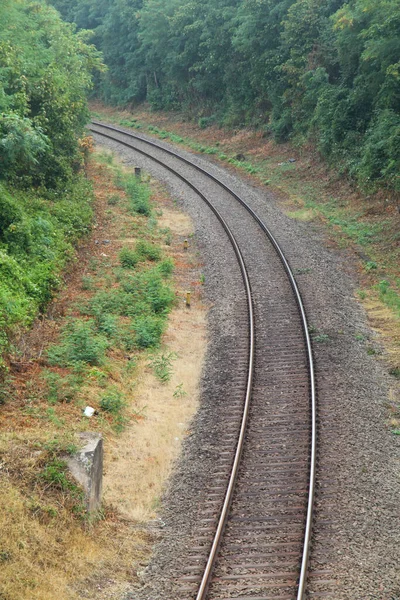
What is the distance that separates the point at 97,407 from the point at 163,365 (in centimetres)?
268

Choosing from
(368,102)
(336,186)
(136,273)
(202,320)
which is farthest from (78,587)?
(368,102)

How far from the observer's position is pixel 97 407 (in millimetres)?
13742

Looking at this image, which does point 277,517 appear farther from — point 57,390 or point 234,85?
point 234,85

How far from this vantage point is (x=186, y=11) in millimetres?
51969

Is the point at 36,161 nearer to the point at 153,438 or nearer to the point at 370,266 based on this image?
the point at 153,438

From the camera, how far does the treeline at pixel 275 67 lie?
1148 inches

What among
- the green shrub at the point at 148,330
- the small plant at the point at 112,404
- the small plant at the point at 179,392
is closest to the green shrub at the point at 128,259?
the green shrub at the point at 148,330

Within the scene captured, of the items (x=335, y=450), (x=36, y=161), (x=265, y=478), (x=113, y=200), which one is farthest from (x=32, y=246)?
(x=113, y=200)

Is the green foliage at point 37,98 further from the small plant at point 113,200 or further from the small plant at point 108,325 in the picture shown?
the small plant at point 108,325

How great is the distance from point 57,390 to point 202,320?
633cm

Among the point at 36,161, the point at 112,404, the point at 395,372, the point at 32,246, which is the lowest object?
the point at 112,404

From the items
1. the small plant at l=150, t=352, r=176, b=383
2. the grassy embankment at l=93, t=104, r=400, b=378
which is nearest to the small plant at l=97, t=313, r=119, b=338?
the small plant at l=150, t=352, r=176, b=383

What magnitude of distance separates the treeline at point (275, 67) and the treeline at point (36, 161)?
1310 cm

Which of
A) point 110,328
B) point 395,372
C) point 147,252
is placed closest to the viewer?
point 395,372
